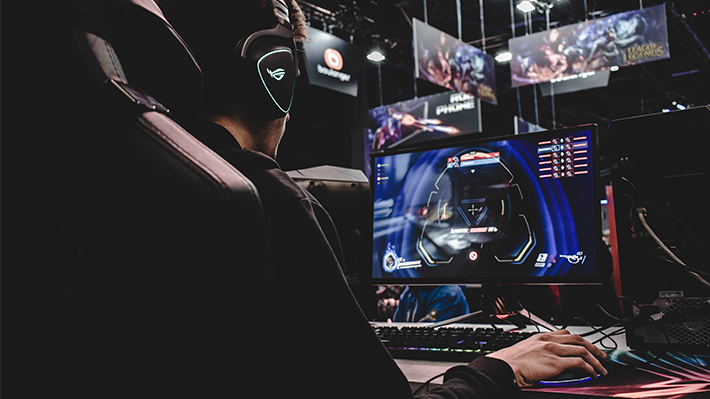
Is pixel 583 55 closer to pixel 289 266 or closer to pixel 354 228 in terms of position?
pixel 354 228

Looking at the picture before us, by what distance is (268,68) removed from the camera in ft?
3.30

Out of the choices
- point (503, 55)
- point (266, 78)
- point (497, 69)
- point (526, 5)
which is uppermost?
point (497, 69)

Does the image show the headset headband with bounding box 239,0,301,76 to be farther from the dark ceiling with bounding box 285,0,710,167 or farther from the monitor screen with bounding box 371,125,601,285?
the dark ceiling with bounding box 285,0,710,167

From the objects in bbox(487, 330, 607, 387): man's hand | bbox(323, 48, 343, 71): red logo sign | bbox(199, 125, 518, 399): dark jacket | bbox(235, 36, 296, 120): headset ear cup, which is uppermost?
bbox(323, 48, 343, 71): red logo sign

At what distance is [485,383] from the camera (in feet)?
2.93

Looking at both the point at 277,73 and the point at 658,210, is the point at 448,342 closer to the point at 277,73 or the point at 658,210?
the point at 658,210

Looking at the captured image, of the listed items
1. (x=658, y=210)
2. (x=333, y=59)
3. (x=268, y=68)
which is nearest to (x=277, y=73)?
(x=268, y=68)

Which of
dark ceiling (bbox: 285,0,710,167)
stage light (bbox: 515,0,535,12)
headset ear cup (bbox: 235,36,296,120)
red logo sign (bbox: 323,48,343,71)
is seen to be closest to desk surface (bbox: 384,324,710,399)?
headset ear cup (bbox: 235,36,296,120)

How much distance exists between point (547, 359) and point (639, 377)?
0.18 m

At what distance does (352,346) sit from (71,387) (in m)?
0.37

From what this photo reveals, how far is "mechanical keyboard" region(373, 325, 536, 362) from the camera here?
1226 mm

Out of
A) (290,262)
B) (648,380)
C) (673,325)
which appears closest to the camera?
(290,262)

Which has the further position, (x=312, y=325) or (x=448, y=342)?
(x=448, y=342)

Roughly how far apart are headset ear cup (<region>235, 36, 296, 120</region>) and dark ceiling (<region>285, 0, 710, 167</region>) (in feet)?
20.4
